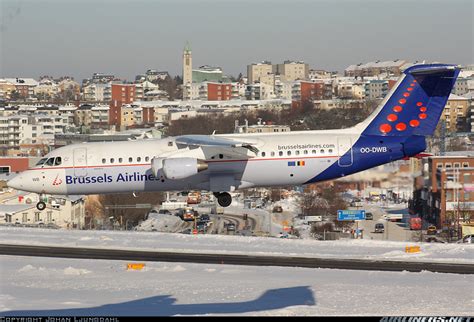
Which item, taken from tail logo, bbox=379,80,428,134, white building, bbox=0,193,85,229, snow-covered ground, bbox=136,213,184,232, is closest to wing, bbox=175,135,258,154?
tail logo, bbox=379,80,428,134

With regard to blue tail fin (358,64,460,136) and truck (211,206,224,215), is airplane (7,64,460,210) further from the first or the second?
truck (211,206,224,215)

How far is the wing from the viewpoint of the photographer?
41.1m

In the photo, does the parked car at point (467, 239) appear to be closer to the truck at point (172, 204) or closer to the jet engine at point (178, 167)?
the jet engine at point (178, 167)

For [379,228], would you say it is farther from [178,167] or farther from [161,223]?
[178,167]

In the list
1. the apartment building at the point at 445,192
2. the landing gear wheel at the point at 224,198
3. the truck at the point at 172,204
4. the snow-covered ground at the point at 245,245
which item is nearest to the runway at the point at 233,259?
the snow-covered ground at the point at 245,245

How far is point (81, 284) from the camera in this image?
1528 inches

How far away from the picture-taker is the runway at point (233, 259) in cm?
4281

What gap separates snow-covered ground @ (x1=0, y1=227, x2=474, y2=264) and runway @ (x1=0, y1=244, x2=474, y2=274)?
123 centimetres

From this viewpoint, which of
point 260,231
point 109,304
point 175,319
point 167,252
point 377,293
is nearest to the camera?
point 175,319

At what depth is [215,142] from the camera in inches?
1624

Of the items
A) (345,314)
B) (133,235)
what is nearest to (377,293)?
(345,314)

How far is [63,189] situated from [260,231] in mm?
27375

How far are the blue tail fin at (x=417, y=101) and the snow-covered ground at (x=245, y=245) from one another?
6.03 m

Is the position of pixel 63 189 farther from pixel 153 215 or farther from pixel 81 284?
pixel 153 215
